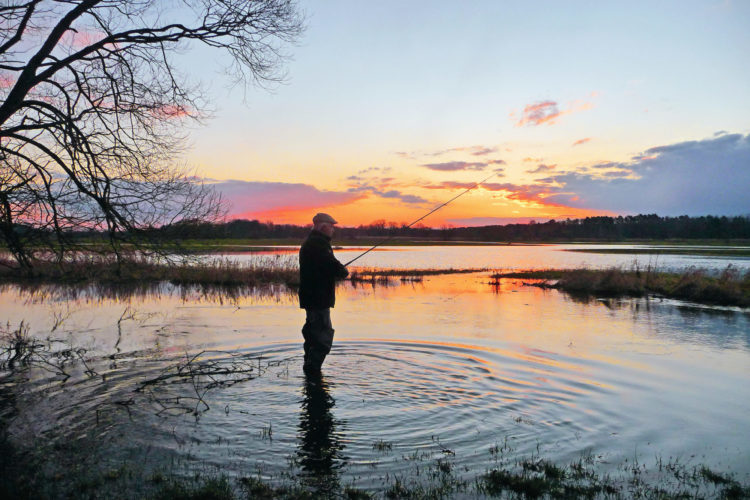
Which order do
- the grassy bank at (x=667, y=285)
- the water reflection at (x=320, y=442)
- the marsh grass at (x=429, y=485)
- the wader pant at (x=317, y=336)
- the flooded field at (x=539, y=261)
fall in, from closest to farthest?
the marsh grass at (x=429, y=485), the water reflection at (x=320, y=442), the wader pant at (x=317, y=336), the grassy bank at (x=667, y=285), the flooded field at (x=539, y=261)

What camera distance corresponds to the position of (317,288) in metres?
8.74

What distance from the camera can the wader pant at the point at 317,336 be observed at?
8.81m

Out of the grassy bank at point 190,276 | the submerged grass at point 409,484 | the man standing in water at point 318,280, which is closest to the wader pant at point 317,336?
the man standing in water at point 318,280

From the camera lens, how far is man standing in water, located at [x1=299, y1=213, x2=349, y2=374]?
866cm

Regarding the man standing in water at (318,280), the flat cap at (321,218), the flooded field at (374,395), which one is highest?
the flat cap at (321,218)

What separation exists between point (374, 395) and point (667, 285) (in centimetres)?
2169

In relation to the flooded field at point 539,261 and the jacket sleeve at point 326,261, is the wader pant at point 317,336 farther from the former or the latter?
the flooded field at point 539,261

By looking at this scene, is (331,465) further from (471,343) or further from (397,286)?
(397,286)

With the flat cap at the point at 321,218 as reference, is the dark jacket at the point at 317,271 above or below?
below

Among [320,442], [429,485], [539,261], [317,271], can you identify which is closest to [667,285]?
[317,271]

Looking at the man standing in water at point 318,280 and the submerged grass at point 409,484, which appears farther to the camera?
the man standing in water at point 318,280

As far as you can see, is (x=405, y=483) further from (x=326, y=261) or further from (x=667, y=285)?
(x=667, y=285)

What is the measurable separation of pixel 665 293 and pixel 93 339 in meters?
22.5

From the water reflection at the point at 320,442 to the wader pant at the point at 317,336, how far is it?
2.34ft
